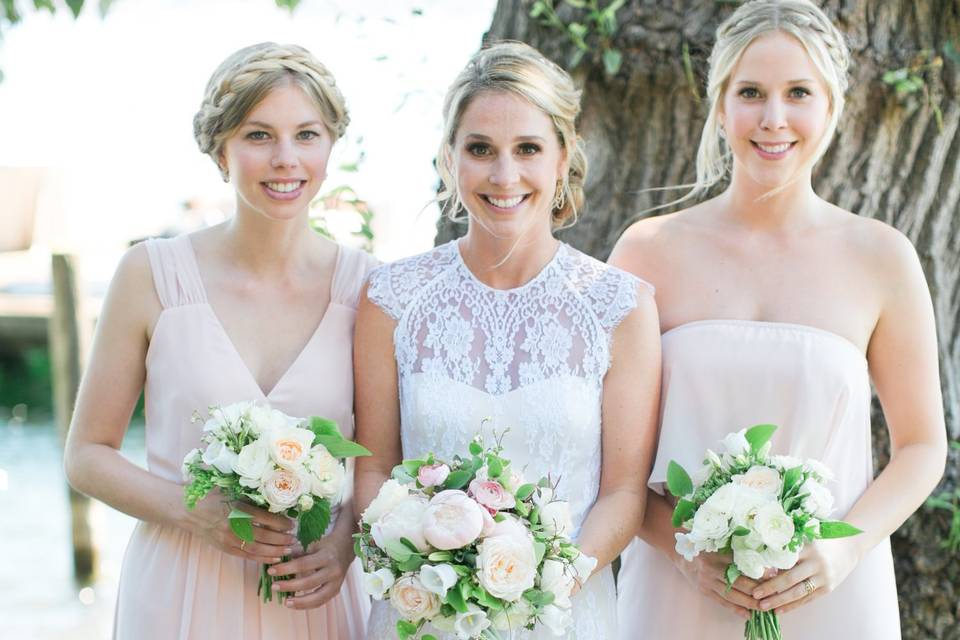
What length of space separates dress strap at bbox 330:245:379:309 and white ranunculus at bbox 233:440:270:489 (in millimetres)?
687

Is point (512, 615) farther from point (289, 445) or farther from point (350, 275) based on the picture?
point (350, 275)

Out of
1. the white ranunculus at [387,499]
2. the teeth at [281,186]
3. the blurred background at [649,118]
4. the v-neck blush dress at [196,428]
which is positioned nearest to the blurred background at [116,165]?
the blurred background at [649,118]

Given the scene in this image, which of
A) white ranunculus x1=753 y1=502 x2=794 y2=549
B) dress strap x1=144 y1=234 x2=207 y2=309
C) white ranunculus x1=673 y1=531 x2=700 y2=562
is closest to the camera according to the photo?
white ranunculus x1=753 y1=502 x2=794 y2=549

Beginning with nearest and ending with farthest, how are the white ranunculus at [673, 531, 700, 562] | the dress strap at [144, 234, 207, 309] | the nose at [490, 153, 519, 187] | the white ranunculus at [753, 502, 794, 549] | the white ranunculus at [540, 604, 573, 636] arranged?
A: the white ranunculus at [540, 604, 573, 636]
the white ranunculus at [753, 502, 794, 549]
the white ranunculus at [673, 531, 700, 562]
the nose at [490, 153, 519, 187]
the dress strap at [144, 234, 207, 309]

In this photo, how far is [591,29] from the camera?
4.10 metres

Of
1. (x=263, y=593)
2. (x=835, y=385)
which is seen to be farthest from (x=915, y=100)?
(x=263, y=593)

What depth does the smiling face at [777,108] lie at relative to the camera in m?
3.21

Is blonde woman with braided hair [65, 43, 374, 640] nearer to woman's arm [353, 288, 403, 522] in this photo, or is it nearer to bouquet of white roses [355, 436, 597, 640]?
woman's arm [353, 288, 403, 522]

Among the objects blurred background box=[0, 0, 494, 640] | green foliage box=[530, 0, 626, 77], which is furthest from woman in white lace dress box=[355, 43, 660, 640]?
blurred background box=[0, 0, 494, 640]

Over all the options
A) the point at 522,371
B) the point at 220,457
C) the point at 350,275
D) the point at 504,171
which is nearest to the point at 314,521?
the point at 220,457

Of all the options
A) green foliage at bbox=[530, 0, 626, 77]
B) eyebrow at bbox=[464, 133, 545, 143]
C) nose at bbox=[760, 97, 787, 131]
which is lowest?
eyebrow at bbox=[464, 133, 545, 143]

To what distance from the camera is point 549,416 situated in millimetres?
3115

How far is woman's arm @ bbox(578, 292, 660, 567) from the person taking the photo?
3145mm

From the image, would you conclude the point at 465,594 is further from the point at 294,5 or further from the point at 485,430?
the point at 294,5
